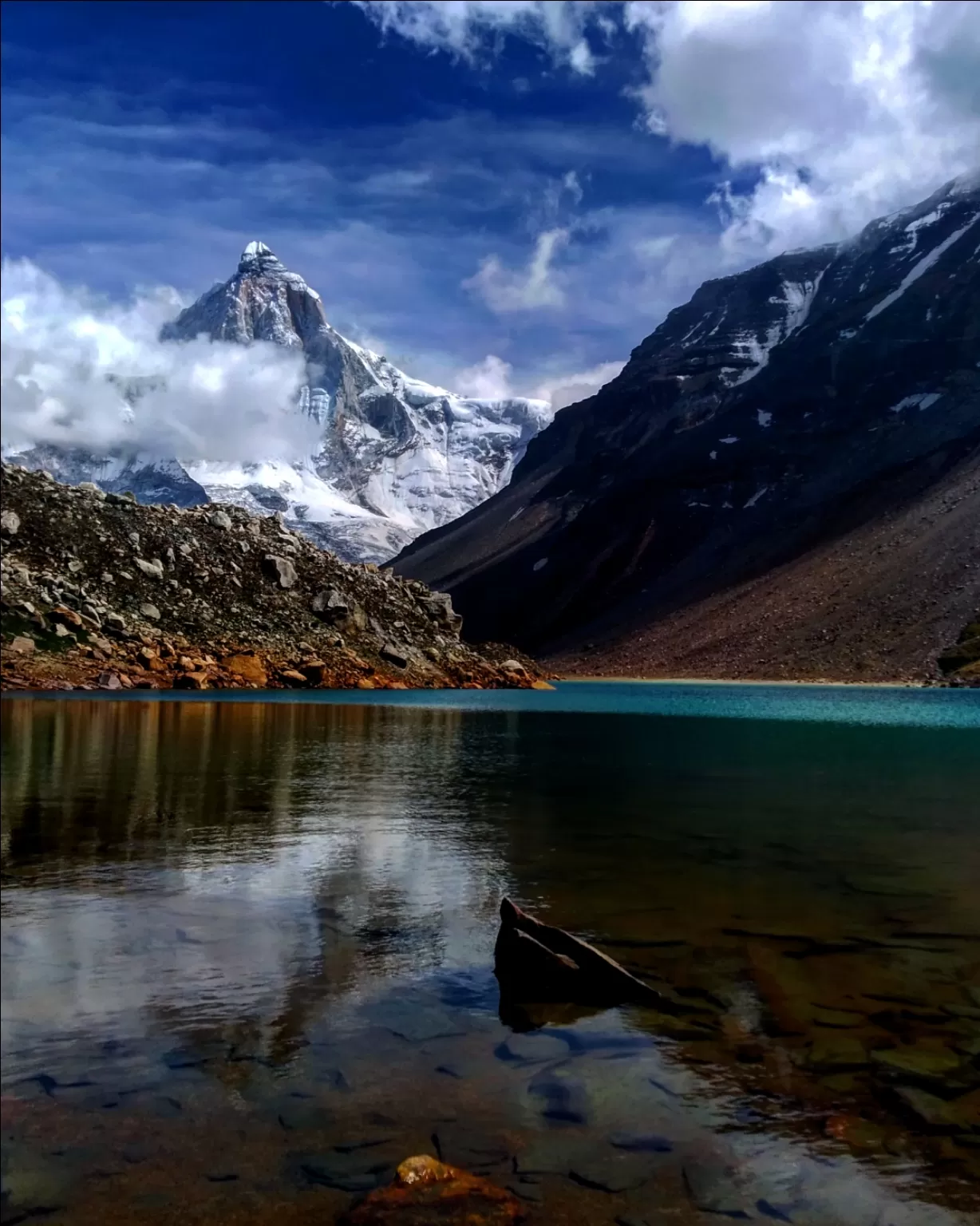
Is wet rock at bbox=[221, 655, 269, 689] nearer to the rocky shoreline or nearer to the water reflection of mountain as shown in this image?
the rocky shoreline

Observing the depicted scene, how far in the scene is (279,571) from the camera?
352 ft

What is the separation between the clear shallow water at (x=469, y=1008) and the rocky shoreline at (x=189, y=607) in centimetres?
5810

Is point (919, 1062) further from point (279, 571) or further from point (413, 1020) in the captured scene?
point (279, 571)

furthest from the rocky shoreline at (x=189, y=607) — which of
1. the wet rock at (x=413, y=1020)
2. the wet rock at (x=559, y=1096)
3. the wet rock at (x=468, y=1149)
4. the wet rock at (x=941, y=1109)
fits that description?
the wet rock at (x=941, y=1109)

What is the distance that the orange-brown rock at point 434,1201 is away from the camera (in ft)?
24.3

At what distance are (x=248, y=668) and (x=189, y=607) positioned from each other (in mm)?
8640

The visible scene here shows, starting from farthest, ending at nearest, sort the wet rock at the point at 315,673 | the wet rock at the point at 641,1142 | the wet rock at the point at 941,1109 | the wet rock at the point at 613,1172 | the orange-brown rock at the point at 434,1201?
the wet rock at the point at 315,673 → the wet rock at the point at 941,1109 → the wet rock at the point at 641,1142 → the wet rock at the point at 613,1172 → the orange-brown rock at the point at 434,1201

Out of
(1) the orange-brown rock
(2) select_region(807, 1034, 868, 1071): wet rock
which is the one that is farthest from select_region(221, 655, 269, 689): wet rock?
(1) the orange-brown rock

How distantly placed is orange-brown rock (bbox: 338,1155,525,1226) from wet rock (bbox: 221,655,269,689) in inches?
3431

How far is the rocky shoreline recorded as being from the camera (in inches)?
3300

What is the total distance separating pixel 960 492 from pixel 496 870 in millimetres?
185632

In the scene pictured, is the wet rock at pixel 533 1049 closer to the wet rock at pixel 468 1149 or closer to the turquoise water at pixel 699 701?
the wet rock at pixel 468 1149

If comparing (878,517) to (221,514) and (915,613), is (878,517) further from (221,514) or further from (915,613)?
(221,514)

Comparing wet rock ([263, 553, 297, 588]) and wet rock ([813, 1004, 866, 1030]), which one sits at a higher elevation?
wet rock ([263, 553, 297, 588])
